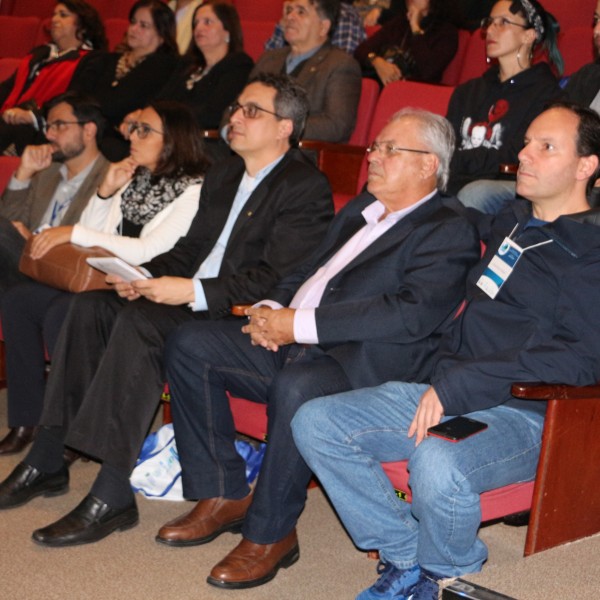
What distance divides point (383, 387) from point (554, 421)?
42 cm

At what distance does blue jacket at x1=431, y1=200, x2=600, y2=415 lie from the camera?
2.10 m

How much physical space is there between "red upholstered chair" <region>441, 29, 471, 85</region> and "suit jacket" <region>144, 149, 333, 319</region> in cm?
161

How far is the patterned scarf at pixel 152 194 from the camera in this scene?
330cm

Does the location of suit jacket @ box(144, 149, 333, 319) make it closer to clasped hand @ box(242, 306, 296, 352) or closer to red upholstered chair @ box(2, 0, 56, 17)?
clasped hand @ box(242, 306, 296, 352)

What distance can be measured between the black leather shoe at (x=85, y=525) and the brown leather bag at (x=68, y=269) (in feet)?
2.32

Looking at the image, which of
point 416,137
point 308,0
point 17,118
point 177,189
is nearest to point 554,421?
point 416,137

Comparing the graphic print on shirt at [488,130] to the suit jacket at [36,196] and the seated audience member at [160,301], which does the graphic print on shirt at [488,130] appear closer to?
the seated audience member at [160,301]

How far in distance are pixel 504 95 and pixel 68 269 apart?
1.60m

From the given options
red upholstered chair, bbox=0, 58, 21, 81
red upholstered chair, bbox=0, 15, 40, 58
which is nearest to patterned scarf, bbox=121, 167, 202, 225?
red upholstered chair, bbox=0, 58, 21, 81

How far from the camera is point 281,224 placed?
288 cm

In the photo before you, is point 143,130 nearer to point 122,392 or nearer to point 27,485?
point 122,392

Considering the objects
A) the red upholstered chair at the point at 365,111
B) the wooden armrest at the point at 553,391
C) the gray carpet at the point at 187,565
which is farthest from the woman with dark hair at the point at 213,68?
the wooden armrest at the point at 553,391

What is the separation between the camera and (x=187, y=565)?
2.47 metres

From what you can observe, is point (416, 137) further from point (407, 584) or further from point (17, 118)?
point (17, 118)
